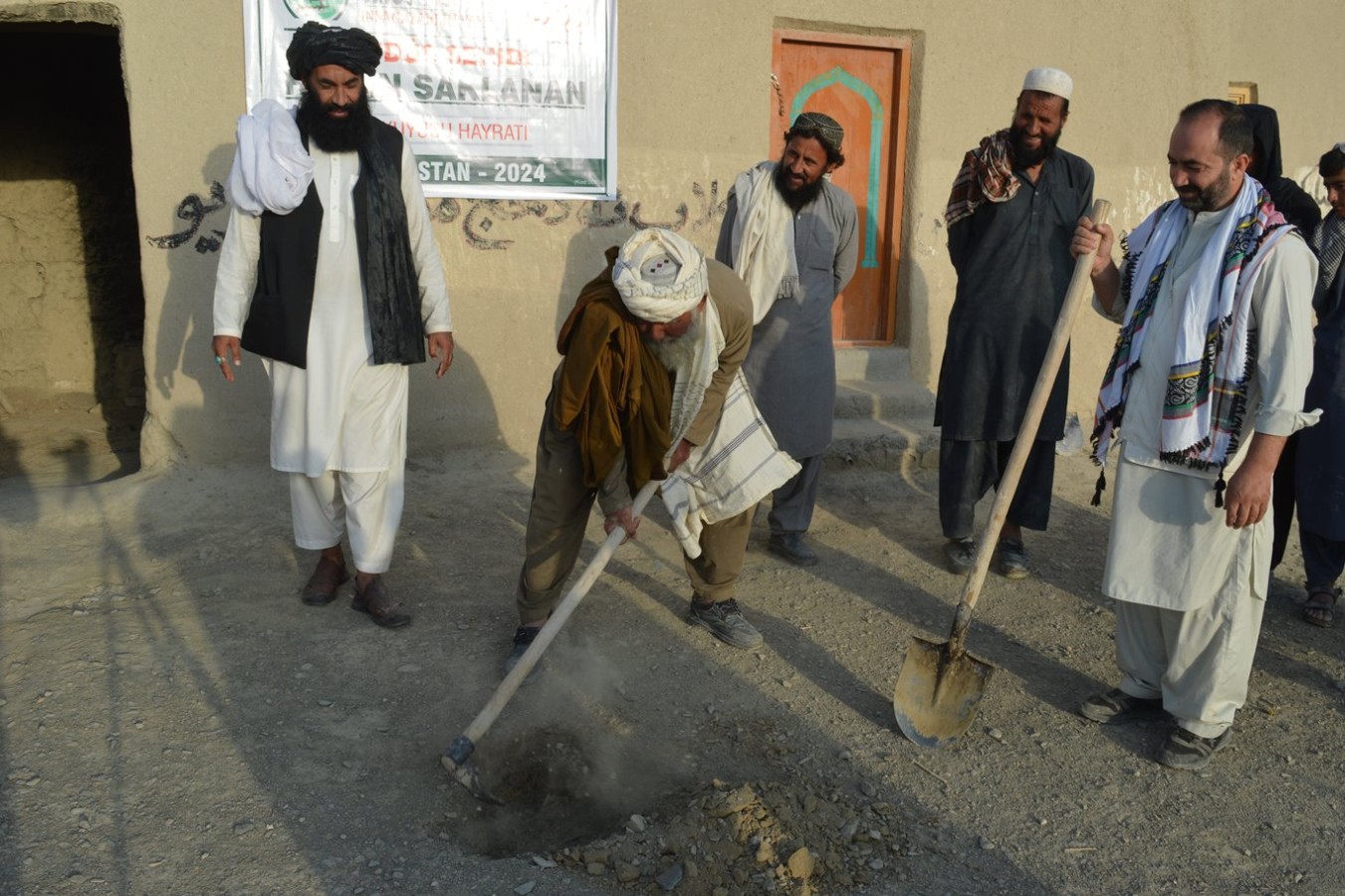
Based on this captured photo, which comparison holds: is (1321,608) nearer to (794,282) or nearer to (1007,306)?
(1007,306)

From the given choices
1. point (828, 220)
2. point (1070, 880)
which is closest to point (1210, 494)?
point (1070, 880)

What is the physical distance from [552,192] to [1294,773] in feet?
13.2

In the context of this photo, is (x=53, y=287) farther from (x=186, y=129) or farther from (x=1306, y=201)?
(x=1306, y=201)

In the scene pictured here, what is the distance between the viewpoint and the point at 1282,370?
2.91m

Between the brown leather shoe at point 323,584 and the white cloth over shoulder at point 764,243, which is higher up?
the white cloth over shoulder at point 764,243

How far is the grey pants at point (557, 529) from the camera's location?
11.6 ft

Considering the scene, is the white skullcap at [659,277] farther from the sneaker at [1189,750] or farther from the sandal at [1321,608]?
the sandal at [1321,608]

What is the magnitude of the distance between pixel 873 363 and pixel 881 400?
292mm

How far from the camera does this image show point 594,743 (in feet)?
10.8

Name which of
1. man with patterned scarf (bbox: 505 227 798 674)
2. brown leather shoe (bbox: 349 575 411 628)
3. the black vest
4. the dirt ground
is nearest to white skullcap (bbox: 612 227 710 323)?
man with patterned scarf (bbox: 505 227 798 674)

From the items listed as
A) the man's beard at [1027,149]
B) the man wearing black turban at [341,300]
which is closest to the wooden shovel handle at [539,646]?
the man wearing black turban at [341,300]

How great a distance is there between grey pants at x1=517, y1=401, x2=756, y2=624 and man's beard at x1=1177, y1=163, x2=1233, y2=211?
1645 mm

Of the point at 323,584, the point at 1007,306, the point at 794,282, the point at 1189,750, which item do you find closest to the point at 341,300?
the point at 323,584

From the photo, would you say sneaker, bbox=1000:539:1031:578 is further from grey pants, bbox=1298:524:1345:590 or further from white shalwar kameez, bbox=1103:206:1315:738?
white shalwar kameez, bbox=1103:206:1315:738
